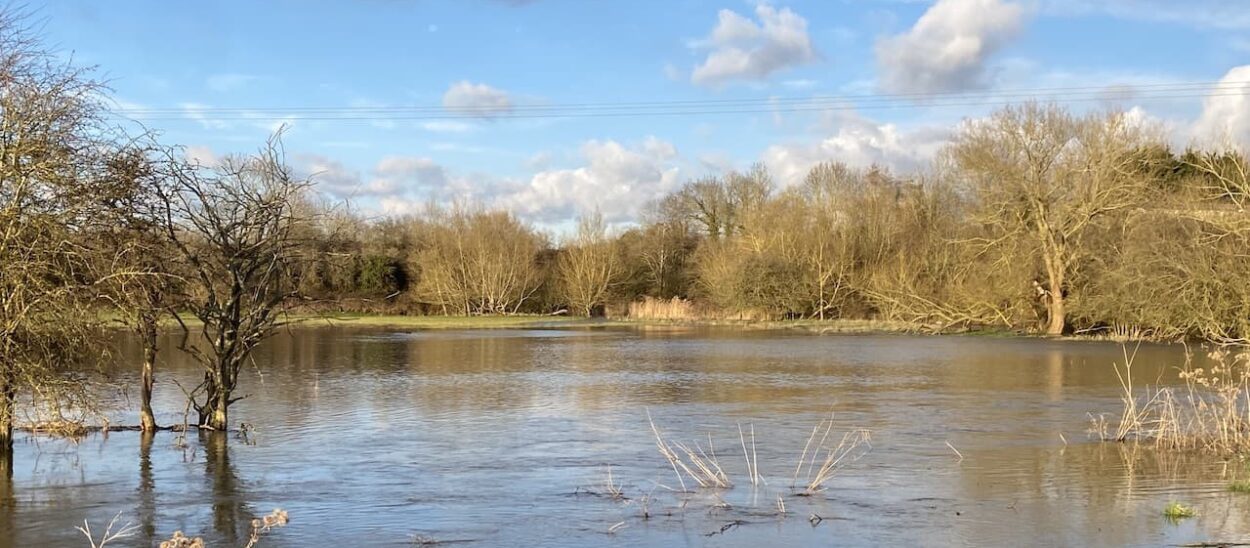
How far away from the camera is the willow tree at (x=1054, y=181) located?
34812mm

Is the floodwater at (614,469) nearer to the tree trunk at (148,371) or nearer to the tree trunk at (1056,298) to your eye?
the tree trunk at (148,371)

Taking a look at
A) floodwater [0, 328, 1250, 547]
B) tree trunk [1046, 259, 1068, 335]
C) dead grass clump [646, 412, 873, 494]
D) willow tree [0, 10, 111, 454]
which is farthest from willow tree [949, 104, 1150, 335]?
willow tree [0, 10, 111, 454]

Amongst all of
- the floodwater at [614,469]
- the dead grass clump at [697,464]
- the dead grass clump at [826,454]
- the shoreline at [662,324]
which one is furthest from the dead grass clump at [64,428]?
the shoreline at [662,324]

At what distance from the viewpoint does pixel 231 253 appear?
12805 millimetres

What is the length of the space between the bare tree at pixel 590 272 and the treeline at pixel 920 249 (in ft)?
0.43

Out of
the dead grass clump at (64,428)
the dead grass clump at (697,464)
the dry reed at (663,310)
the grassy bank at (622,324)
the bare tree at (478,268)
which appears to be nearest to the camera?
the dead grass clump at (697,464)

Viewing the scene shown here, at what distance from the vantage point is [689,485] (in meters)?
10.3

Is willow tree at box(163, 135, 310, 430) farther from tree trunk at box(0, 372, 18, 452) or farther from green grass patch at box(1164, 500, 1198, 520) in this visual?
green grass patch at box(1164, 500, 1198, 520)

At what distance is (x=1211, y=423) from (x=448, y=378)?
47.3ft

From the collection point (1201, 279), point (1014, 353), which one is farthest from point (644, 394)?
point (1201, 279)

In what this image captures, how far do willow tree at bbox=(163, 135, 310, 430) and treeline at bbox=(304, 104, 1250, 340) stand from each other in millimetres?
696

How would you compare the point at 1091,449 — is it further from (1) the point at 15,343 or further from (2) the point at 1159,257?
(2) the point at 1159,257

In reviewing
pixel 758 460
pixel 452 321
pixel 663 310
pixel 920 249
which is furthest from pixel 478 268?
pixel 758 460

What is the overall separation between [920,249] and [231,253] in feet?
128
